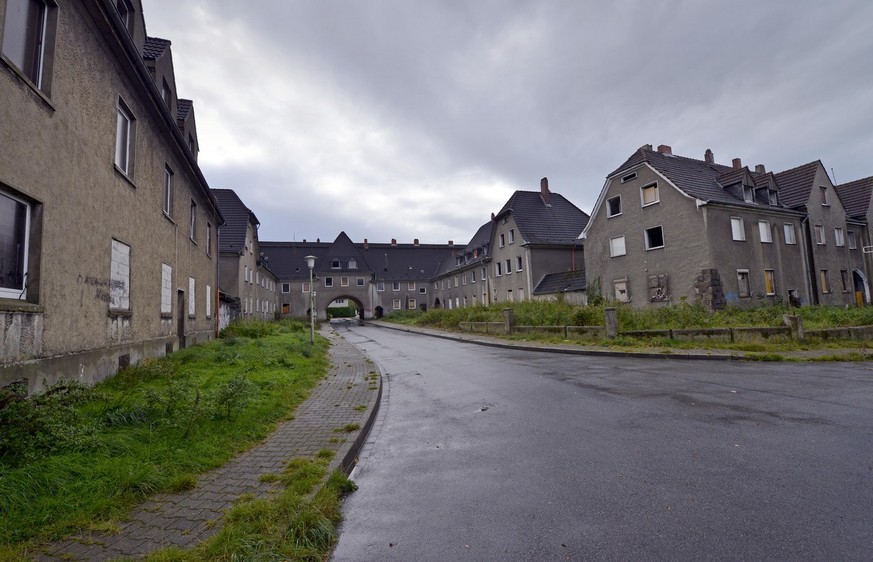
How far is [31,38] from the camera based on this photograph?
6402 millimetres

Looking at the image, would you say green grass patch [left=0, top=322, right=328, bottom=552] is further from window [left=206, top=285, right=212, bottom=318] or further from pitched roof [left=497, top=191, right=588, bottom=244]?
pitched roof [left=497, top=191, right=588, bottom=244]

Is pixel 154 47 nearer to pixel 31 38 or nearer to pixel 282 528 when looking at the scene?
pixel 31 38

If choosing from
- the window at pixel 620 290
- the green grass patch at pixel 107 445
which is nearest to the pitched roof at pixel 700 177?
the window at pixel 620 290

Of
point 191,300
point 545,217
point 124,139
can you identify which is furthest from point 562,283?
point 124,139

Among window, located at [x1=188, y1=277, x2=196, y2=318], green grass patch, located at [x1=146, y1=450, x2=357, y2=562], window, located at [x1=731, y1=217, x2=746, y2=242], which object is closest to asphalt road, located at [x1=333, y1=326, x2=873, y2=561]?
green grass patch, located at [x1=146, y1=450, x2=357, y2=562]

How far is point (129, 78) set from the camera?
9719 millimetres

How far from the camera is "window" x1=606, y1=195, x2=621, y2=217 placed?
96.7 feet

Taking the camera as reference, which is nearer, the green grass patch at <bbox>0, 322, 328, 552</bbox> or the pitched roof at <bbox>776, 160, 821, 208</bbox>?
the green grass patch at <bbox>0, 322, 328, 552</bbox>

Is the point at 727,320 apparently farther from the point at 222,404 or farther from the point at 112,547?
the point at 112,547

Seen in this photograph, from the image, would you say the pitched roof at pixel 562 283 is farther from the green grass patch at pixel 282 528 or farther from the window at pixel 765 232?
the green grass patch at pixel 282 528

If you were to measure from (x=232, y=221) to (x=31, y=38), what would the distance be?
29098 millimetres

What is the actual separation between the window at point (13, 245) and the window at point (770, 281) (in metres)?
31.0

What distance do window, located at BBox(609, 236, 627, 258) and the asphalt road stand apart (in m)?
21.0

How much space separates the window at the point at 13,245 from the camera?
566 cm
